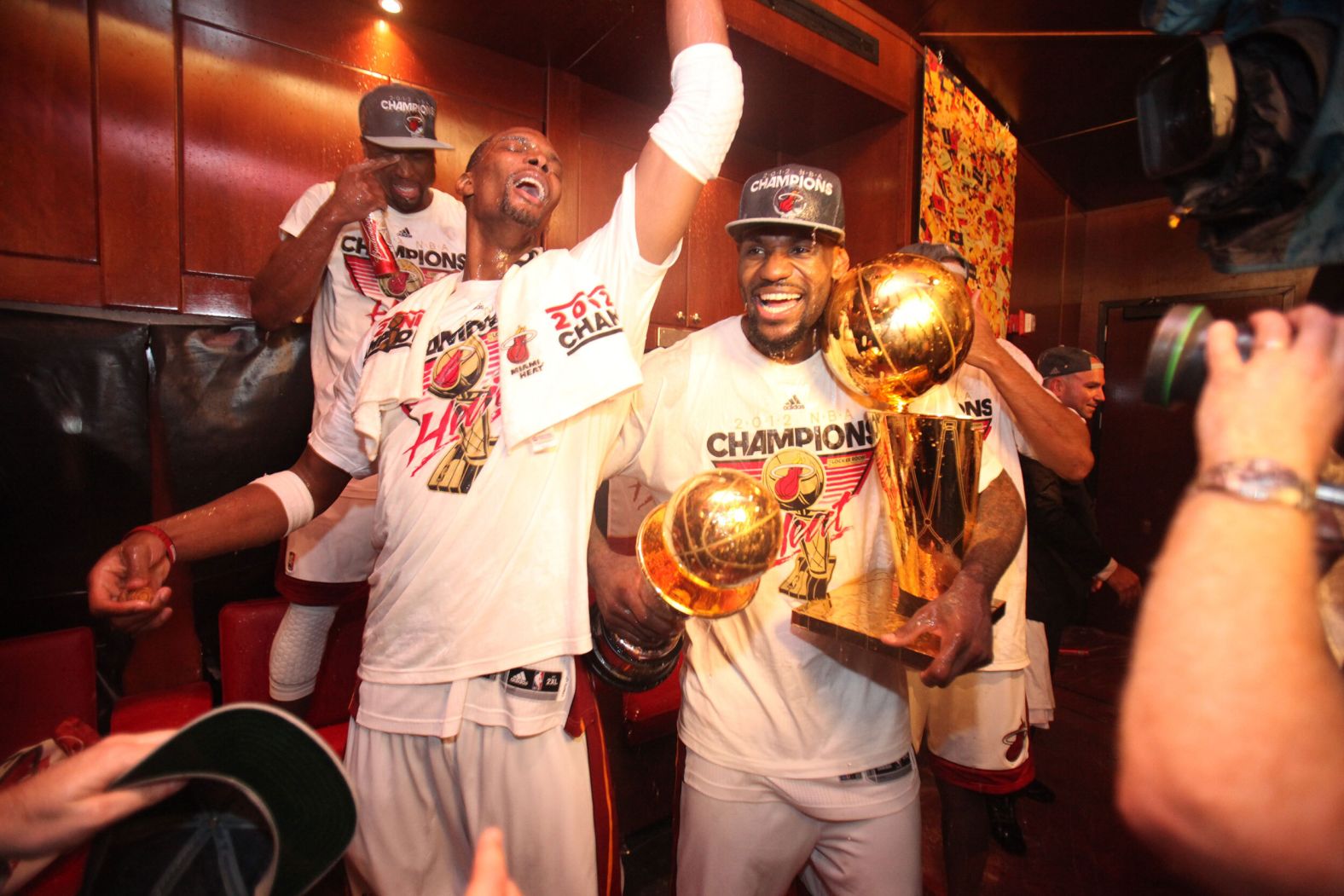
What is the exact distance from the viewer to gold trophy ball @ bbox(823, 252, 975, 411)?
50.6 inches

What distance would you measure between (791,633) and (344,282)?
2.11 m

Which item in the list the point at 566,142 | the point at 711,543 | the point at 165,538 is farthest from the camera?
the point at 566,142

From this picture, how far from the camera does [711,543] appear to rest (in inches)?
44.1

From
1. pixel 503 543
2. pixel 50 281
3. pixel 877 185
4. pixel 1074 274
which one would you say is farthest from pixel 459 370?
pixel 1074 274

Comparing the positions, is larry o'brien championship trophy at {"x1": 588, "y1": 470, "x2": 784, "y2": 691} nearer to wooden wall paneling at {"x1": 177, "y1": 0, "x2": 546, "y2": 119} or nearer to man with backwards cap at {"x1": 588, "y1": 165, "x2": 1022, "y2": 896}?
man with backwards cap at {"x1": 588, "y1": 165, "x2": 1022, "y2": 896}

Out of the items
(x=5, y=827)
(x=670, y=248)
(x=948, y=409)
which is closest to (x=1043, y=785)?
(x=948, y=409)

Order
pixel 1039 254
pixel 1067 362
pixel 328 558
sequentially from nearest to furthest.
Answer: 1. pixel 328 558
2. pixel 1067 362
3. pixel 1039 254

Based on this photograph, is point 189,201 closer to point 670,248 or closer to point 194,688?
point 194,688

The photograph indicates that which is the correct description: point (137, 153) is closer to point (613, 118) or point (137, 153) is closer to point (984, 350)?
point (613, 118)

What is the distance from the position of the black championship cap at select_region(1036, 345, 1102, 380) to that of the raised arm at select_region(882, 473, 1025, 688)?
81.8 inches

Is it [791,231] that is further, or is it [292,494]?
[292,494]

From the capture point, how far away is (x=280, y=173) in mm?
2836

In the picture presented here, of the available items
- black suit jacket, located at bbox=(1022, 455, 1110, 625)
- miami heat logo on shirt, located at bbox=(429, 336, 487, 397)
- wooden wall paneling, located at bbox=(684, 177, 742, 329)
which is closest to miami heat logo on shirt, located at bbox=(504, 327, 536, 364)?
miami heat logo on shirt, located at bbox=(429, 336, 487, 397)

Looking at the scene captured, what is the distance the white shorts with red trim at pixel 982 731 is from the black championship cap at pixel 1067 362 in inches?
62.7
